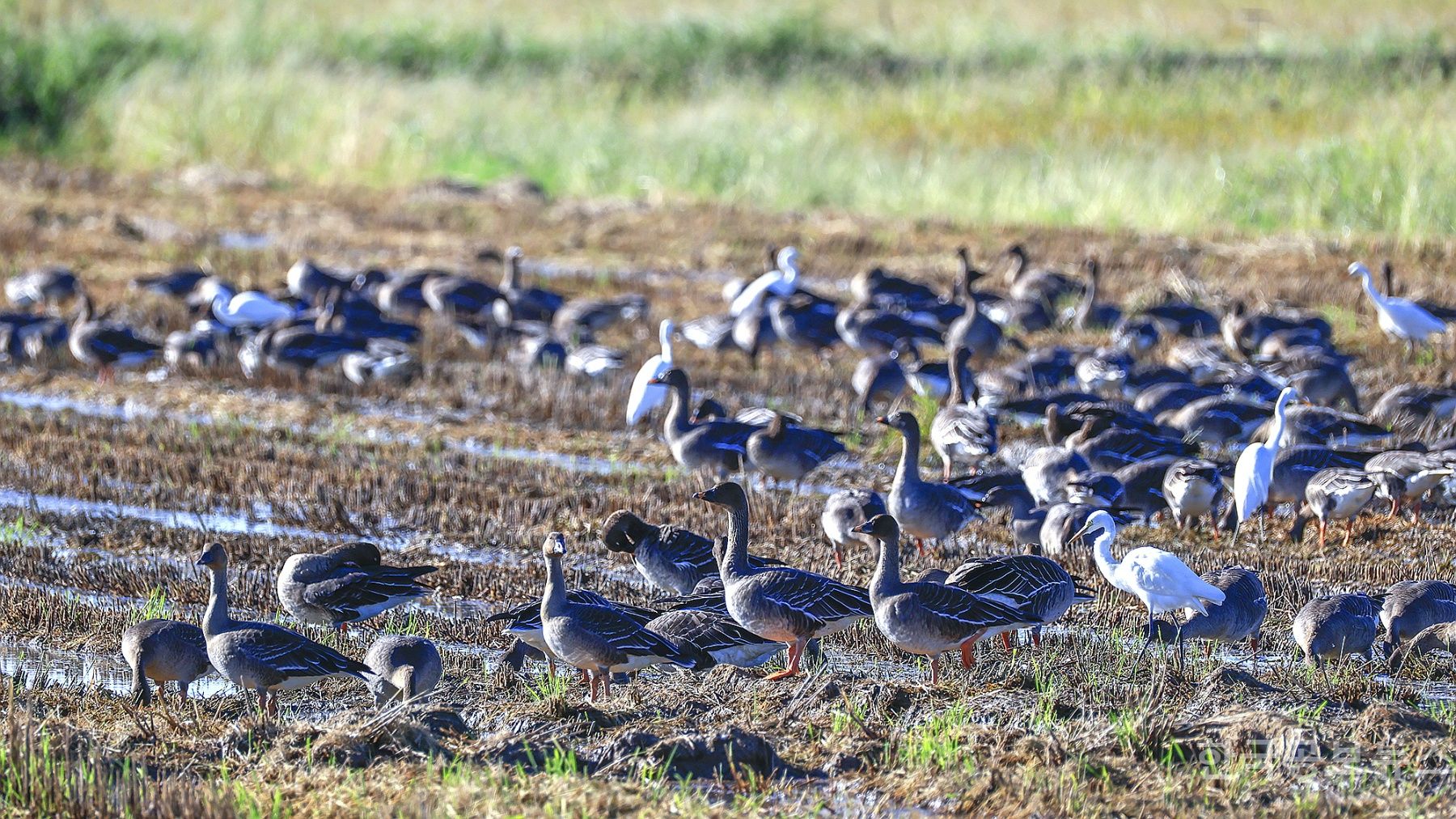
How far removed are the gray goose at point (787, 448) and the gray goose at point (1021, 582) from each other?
115 inches

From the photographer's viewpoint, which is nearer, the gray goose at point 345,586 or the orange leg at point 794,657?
the orange leg at point 794,657

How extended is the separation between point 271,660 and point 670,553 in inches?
91.1

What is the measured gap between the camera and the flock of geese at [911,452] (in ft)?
23.0

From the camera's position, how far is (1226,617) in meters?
7.31

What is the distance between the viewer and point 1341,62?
1195 inches

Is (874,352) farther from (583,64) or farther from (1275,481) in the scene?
(583,64)

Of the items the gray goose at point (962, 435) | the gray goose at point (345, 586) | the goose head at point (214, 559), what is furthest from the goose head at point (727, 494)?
the gray goose at point (962, 435)

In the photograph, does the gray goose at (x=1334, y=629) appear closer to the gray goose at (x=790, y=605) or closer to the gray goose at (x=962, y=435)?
the gray goose at (x=790, y=605)

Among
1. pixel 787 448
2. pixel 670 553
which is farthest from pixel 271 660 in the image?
pixel 787 448

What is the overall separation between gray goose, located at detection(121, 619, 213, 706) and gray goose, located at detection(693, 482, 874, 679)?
2272 mm

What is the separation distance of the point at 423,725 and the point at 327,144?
22693 millimetres

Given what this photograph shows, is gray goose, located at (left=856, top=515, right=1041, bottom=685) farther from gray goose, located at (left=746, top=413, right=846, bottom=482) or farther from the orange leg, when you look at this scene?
gray goose, located at (left=746, top=413, right=846, bottom=482)

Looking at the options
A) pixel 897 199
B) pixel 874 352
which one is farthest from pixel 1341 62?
pixel 874 352

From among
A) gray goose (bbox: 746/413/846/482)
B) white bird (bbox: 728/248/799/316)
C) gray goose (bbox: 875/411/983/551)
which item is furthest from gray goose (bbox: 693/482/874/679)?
white bird (bbox: 728/248/799/316)
